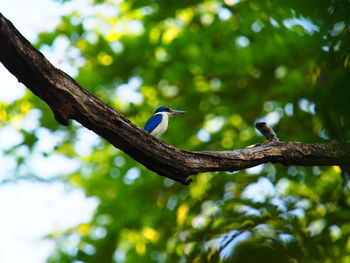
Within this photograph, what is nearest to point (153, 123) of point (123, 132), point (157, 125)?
point (157, 125)

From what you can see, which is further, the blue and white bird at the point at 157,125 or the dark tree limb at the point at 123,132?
the blue and white bird at the point at 157,125

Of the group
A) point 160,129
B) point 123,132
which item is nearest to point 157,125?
point 160,129

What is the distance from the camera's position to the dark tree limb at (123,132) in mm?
2328

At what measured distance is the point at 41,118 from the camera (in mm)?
6824

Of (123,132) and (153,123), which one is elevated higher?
(153,123)

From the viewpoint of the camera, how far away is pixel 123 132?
2.87 m

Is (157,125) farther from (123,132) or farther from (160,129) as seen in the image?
(123,132)

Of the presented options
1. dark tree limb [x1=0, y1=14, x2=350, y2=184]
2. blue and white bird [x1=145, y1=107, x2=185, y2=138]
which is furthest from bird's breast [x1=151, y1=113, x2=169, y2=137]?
dark tree limb [x1=0, y1=14, x2=350, y2=184]

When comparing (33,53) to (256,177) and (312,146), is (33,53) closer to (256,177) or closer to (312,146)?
(312,146)

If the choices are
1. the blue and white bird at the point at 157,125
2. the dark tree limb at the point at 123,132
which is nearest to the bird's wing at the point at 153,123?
the blue and white bird at the point at 157,125

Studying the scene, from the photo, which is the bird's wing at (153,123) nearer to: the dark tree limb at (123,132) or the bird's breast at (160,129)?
the bird's breast at (160,129)

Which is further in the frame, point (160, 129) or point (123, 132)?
point (160, 129)

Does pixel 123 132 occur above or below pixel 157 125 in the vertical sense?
below

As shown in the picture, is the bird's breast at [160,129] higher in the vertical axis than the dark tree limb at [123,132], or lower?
higher
